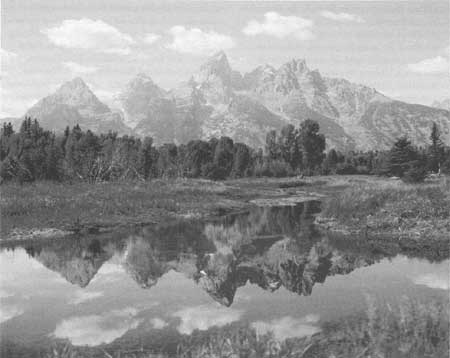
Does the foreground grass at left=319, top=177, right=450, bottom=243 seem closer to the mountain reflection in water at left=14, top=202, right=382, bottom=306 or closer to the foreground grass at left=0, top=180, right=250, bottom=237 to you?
the mountain reflection in water at left=14, top=202, right=382, bottom=306

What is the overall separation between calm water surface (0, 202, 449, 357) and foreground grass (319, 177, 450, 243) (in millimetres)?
4214

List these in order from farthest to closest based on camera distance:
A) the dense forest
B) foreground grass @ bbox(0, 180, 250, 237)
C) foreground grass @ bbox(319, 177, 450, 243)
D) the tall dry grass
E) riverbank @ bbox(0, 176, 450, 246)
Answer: the dense forest → foreground grass @ bbox(0, 180, 250, 237) → the tall dry grass → riverbank @ bbox(0, 176, 450, 246) → foreground grass @ bbox(319, 177, 450, 243)

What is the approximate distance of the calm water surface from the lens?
1658 centimetres

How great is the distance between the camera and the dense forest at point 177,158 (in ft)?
288

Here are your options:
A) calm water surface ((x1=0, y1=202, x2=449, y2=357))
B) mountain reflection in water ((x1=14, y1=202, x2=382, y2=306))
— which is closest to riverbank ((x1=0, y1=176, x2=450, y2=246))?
mountain reflection in water ((x1=14, y1=202, x2=382, y2=306))

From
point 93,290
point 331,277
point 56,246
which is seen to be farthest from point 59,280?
point 331,277

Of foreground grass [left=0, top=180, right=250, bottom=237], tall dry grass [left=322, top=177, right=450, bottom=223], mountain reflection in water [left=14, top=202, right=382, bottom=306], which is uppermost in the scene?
tall dry grass [left=322, top=177, right=450, bottom=223]

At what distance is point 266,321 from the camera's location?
17.0 m

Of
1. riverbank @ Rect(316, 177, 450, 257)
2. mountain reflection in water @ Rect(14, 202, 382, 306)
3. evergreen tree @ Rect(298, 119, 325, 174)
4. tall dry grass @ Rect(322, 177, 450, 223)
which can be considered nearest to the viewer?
mountain reflection in water @ Rect(14, 202, 382, 306)

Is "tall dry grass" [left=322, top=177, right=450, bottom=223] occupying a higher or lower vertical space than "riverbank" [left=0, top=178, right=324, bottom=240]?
higher

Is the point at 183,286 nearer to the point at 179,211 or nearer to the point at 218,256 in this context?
the point at 218,256

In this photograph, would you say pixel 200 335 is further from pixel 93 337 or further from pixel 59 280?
pixel 59 280

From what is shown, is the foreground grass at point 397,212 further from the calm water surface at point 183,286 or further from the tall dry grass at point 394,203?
the calm water surface at point 183,286

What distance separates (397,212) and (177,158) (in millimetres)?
110074
